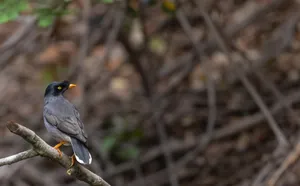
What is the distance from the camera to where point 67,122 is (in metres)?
4.87

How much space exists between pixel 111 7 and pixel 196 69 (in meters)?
1.92

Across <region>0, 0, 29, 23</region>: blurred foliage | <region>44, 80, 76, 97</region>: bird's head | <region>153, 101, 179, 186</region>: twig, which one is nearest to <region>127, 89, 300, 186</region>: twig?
<region>153, 101, 179, 186</region>: twig

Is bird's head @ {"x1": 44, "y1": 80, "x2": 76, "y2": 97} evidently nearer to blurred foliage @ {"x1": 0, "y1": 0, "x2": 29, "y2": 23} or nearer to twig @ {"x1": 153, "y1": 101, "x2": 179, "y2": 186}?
blurred foliage @ {"x1": 0, "y1": 0, "x2": 29, "y2": 23}

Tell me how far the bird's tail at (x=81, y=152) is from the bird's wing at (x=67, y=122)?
0.14 ft

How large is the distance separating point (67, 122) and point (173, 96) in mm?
4244

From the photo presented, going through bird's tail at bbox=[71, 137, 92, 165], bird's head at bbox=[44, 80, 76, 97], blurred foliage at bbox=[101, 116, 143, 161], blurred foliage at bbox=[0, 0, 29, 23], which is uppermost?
blurred foliage at bbox=[101, 116, 143, 161]

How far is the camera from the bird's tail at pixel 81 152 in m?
4.39

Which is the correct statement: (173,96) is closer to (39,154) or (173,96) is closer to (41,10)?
(41,10)

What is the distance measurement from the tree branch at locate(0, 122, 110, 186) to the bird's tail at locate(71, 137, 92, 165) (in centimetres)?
6

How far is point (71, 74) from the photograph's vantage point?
7.98 metres

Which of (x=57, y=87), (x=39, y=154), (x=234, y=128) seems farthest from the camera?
(x=234, y=128)

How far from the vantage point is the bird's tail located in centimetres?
439

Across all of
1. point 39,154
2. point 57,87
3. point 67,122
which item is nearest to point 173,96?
point 57,87

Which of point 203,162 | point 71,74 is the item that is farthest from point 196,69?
point 71,74
